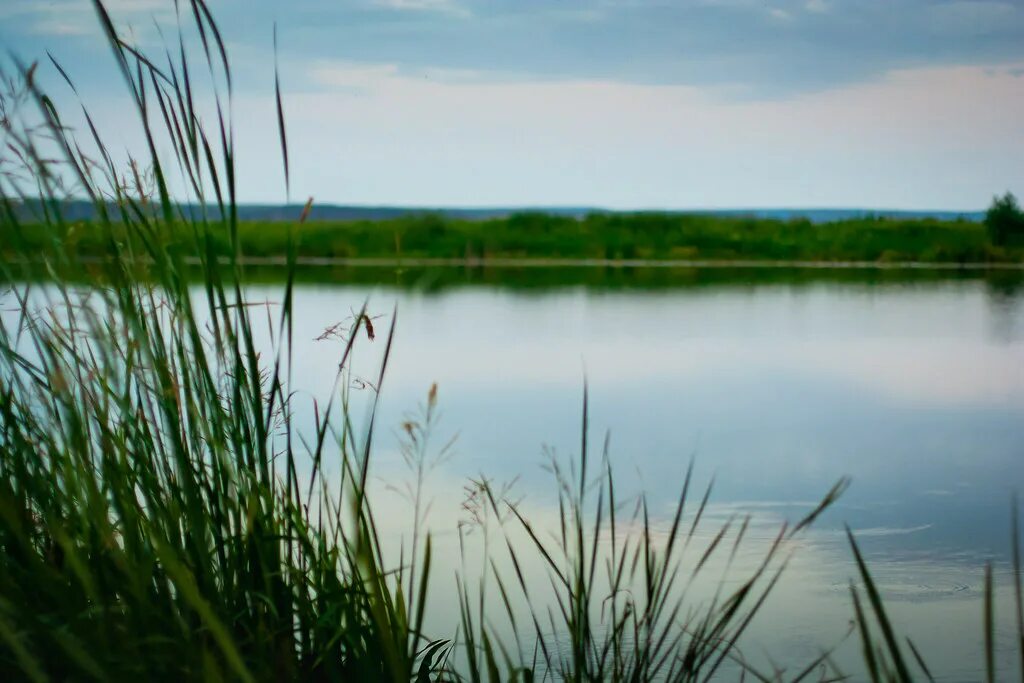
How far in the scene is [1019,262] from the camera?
9578 mm

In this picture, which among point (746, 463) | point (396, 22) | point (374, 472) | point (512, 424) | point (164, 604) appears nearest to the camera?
point (164, 604)

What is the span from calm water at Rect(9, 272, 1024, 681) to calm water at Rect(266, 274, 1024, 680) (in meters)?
0.01

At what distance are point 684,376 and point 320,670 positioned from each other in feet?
A: 12.7

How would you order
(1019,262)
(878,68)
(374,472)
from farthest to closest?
1. (1019,262)
2. (878,68)
3. (374,472)

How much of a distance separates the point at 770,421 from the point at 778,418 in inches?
2.6

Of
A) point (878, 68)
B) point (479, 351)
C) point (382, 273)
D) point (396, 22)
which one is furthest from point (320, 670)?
point (382, 273)

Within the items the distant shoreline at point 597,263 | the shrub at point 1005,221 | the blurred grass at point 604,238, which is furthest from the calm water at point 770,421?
the distant shoreline at point 597,263

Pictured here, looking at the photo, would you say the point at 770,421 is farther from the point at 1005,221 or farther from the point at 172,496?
the point at 1005,221

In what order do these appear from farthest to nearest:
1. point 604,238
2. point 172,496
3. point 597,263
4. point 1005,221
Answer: point 597,263
point 604,238
point 1005,221
point 172,496

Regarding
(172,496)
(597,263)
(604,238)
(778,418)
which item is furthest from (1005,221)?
(172,496)

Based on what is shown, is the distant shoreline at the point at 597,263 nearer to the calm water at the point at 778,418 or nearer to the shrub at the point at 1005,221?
the shrub at the point at 1005,221

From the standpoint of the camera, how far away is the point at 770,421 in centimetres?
418

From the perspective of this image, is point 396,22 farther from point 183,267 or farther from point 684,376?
point 183,267

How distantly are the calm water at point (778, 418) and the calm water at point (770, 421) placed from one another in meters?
0.01
